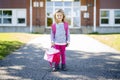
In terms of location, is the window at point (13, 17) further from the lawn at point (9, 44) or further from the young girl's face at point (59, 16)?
the young girl's face at point (59, 16)

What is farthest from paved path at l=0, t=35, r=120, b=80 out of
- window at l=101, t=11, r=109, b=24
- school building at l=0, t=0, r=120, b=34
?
window at l=101, t=11, r=109, b=24

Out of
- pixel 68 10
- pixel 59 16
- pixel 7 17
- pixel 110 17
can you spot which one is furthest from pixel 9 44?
pixel 110 17

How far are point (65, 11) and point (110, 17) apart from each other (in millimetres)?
4791

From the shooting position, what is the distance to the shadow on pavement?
7.96 m

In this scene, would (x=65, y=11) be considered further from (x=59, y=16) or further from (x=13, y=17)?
(x=59, y=16)

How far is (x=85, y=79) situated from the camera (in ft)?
25.0

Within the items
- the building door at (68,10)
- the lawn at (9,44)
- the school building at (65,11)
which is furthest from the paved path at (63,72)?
the building door at (68,10)

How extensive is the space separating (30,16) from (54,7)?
2966mm

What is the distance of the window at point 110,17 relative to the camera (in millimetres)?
35312

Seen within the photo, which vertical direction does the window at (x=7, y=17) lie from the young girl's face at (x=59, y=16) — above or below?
above

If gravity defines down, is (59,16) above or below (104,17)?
below

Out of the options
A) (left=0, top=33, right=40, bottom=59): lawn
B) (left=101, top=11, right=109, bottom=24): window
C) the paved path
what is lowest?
the paved path

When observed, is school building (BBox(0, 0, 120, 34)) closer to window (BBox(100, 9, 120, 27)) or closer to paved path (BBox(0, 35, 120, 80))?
window (BBox(100, 9, 120, 27))

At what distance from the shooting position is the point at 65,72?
862 centimetres
